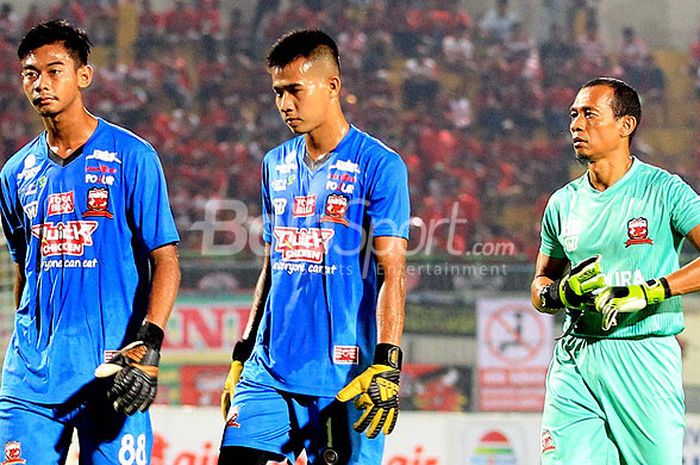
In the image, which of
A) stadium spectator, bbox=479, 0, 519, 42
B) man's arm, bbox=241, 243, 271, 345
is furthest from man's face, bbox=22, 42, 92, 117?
stadium spectator, bbox=479, 0, 519, 42

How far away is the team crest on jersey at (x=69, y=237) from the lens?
3684 millimetres

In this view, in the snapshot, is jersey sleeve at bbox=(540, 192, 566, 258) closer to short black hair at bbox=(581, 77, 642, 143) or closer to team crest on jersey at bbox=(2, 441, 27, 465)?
short black hair at bbox=(581, 77, 642, 143)

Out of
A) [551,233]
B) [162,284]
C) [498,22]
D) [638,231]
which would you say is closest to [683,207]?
[638,231]

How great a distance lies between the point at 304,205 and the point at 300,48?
1.85 feet

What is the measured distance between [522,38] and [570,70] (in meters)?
0.72

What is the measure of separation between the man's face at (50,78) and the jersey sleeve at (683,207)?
2221 millimetres

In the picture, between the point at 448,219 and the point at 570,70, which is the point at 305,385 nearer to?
the point at 448,219

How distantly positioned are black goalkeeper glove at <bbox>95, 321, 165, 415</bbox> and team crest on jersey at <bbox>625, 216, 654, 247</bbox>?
184 centimetres

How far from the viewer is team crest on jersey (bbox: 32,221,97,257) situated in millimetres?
3684

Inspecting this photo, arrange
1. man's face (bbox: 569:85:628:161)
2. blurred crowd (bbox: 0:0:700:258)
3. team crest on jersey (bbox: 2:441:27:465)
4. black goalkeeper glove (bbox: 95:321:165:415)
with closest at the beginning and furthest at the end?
black goalkeeper glove (bbox: 95:321:165:415) → team crest on jersey (bbox: 2:441:27:465) → man's face (bbox: 569:85:628:161) → blurred crowd (bbox: 0:0:700:258)

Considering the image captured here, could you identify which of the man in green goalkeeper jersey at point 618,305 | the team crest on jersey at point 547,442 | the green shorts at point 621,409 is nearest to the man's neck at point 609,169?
the man in green goalkeeper jersey at point 618,305

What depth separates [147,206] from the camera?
3.72 m

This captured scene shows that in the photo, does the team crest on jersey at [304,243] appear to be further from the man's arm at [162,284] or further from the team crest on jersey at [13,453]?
the team crest on jersey at [13,453]

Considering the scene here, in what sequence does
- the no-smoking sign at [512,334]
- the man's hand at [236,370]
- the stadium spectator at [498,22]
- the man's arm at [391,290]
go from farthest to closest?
the stadium spectator at [498,22]
the no-smoking sign at [512,334]
the man's hand at [236,370]
the man's arm at [391,290]
